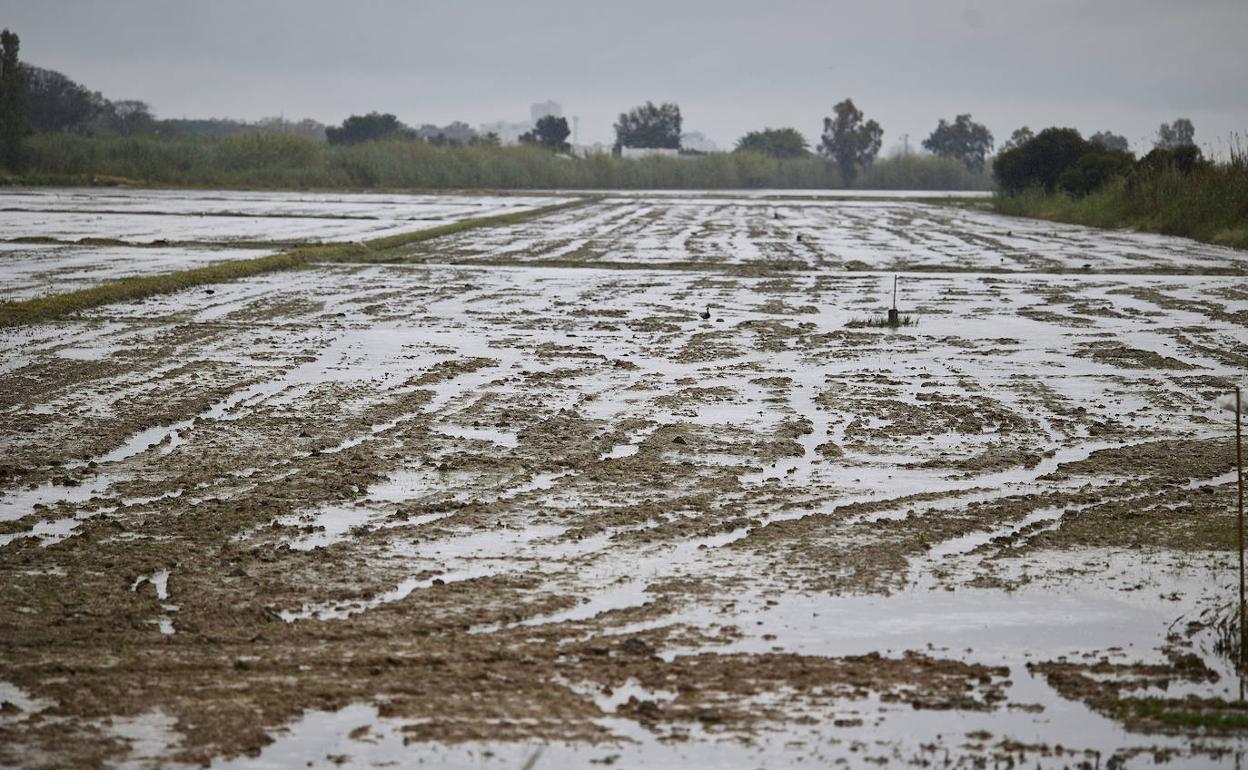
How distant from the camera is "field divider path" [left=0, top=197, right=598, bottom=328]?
13.7m

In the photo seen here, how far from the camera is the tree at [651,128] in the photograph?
117 metres

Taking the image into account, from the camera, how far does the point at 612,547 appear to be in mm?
6047

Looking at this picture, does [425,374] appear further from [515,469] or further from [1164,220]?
[1164,220]

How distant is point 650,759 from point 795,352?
824cm

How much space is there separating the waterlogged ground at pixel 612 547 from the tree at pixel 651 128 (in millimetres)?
105216

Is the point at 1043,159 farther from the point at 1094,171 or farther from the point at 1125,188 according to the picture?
the point at 1125,188

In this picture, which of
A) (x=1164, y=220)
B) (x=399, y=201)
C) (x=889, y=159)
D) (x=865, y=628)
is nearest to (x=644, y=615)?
(x=865, y=628)

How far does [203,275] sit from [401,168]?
5180cm

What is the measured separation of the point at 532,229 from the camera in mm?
30969

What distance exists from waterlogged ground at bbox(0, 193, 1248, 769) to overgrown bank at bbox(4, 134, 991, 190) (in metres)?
51.6

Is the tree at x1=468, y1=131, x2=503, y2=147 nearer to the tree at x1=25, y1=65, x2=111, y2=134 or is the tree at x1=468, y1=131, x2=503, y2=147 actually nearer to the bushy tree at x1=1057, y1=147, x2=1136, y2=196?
the tree at x1=25, y1=65, x2=111, y2=134

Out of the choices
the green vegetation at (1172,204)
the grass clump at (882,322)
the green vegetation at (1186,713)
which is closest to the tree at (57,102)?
the green vegetation at (1172,204)

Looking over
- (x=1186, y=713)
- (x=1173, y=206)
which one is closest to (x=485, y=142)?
(x=1173, y=206)

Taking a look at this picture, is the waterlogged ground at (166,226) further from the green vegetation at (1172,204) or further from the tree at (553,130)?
the tree at (553,130)
